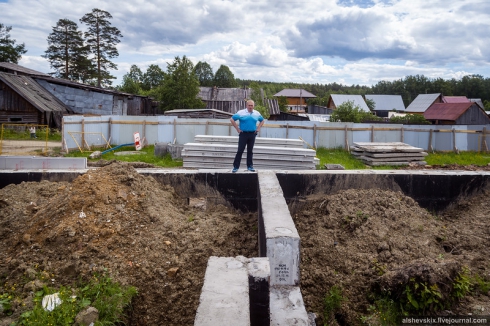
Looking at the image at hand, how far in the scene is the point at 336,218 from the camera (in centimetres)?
577

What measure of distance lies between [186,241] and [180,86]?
2977cm

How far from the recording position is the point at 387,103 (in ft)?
216

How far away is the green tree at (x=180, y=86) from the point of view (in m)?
32.7

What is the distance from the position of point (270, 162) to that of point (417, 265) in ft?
21.6

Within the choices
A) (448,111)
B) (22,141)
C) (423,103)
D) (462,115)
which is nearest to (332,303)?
(22,141)

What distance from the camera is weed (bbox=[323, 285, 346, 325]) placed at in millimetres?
4152

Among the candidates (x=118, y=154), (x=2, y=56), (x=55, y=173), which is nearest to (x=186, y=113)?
(x=118, y=154)

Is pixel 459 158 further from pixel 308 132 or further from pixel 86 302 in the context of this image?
pixel 86 302

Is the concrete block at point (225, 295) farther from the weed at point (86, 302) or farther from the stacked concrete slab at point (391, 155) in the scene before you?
the stacked concrete slab at point (391, 155)

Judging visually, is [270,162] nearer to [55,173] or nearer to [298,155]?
[298,155]

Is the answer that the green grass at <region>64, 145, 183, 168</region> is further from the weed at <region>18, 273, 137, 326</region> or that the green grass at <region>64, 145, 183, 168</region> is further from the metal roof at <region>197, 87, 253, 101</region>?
the metal roof at <region>197, 87, 253, 101</region>

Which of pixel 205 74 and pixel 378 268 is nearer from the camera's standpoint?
pixel 378 268

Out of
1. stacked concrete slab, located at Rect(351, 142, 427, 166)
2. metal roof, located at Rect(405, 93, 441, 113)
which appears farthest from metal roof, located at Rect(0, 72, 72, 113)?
metal roof, located at Rect(405, 93, 441, 113)

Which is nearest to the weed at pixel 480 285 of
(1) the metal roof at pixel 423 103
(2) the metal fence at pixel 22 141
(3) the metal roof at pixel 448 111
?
(2) the metal fence at pixel 22 141
